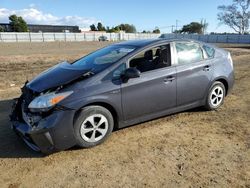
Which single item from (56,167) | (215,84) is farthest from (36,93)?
(215,84)

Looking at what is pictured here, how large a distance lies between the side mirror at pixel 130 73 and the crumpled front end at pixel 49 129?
101 cm

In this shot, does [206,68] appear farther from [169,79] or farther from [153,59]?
[153,59]

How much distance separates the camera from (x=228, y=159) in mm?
3852

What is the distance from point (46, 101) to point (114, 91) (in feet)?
3.42

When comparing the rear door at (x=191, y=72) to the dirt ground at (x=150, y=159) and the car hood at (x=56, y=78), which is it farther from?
the car hood at (x=56, y=78)

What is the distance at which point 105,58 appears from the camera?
4.93m

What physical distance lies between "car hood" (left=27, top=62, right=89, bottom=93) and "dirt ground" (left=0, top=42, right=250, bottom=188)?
968mm

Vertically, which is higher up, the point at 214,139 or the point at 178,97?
the point at 178,97

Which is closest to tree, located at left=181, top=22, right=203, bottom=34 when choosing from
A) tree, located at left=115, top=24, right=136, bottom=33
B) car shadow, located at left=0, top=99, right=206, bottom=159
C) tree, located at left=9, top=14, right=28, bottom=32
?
tree, located at left=115, top=24, right=136, bottom=33

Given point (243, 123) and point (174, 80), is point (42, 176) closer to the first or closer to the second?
point (174, 80)

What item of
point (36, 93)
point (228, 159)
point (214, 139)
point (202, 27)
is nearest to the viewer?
point (228, 159)

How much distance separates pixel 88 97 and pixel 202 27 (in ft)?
361

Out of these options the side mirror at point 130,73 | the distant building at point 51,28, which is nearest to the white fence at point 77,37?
the distant building at point 51,28

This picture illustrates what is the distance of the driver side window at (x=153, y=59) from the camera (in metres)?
4.80
